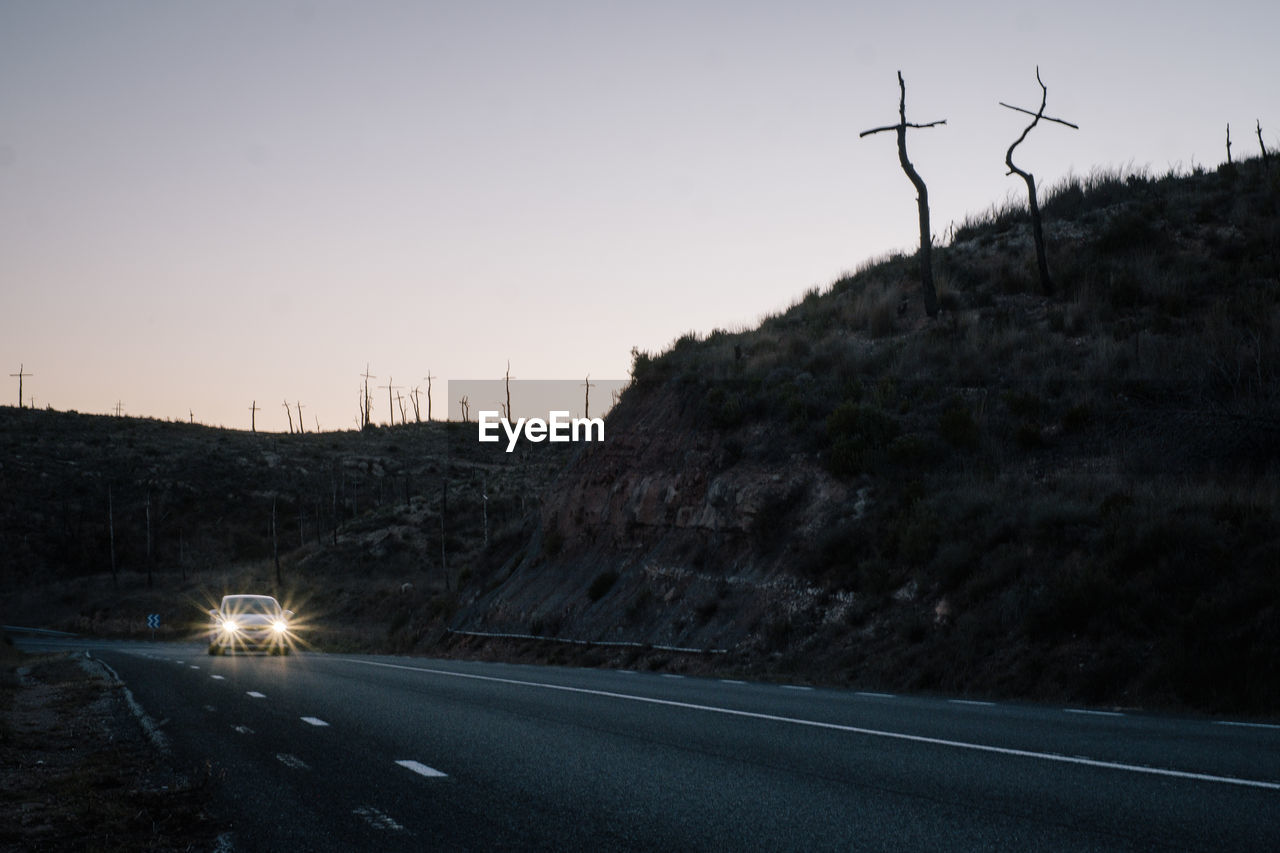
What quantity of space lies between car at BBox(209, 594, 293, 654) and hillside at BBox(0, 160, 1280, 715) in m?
5.82

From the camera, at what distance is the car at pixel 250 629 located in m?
27.9

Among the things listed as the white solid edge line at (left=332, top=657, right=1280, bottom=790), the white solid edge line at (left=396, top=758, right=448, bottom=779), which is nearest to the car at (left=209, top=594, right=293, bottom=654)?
the white solid edge line at (left=332, top=657, right=1280, bottom=790)

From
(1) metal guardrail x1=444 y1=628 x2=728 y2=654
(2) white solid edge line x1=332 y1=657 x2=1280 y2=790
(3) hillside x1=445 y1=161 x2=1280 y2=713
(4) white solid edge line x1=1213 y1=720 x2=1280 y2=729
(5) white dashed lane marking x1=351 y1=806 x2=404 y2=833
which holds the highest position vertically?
(3) hillside x1=445 y1=161 x2=1280 y2=713

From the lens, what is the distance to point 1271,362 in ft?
74.8

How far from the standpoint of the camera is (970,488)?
21984 mm

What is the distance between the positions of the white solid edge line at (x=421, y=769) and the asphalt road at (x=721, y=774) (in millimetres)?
40

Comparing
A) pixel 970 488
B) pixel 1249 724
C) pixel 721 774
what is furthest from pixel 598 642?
pixel 721 774

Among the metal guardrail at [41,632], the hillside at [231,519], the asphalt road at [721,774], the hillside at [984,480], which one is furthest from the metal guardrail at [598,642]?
the metal guardrail at [41,632]

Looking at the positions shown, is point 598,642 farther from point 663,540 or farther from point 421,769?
point 421,769

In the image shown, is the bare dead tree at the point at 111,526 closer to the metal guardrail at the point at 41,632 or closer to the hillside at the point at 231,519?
the hillside at the point at 231,519

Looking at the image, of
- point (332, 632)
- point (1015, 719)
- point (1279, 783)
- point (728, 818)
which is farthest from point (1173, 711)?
point (332, 632)

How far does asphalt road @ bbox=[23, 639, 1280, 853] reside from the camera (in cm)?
589

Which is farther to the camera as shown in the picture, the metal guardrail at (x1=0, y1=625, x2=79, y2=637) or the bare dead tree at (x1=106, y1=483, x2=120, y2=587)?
the bare dead tree at (x1=106, y1=483, x2=120, y2=587)

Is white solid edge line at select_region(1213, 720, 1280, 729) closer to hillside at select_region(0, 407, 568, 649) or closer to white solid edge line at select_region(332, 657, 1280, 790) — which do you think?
white solid edge line at select_region(332, 657, 1280, 790)
